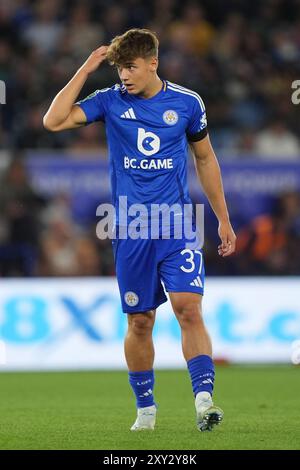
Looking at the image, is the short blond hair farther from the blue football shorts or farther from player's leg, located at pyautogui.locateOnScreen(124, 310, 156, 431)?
player's leg, located at pyautogui.locateOnScreen(124, 310, 156, 431)

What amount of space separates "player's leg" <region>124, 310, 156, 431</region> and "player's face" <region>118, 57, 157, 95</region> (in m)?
1.37

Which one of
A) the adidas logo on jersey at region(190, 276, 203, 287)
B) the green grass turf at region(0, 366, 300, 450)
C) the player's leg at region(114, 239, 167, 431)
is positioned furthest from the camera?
the player's leg at region(114, 239, 167, 431)

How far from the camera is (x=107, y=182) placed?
49.8ft

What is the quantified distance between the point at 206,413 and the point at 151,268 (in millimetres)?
962

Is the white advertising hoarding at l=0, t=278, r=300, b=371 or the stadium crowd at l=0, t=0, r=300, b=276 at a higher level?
the stadium crowd at l=0, t=0, r=300, b=276

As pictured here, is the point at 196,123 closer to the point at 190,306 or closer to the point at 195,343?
the point at 190,306

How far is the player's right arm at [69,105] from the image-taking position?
6.88m

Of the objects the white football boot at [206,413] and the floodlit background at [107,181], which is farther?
the floodlit background at [107,181]

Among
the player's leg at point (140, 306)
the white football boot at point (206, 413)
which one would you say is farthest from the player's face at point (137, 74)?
the white football boot at point (206, 413)

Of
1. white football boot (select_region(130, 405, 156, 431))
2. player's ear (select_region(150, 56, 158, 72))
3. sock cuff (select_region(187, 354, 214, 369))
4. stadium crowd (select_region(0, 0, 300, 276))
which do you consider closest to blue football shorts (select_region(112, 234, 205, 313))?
sock cuff (select_region(187, 354, 214, 369))

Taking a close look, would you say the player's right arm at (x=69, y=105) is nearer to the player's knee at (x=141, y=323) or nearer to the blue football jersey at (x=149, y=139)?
the blue football jersey at (x=149, y=139)

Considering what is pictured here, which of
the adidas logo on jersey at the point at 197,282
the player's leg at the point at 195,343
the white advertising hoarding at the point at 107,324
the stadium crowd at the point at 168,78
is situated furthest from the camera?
the stadium crowd at the point at 168,78

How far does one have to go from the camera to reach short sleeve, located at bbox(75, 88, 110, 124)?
22.9ft

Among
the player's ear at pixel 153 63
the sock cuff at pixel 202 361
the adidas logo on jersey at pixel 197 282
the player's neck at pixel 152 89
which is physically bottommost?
the sock cuff at pixel 202 361
